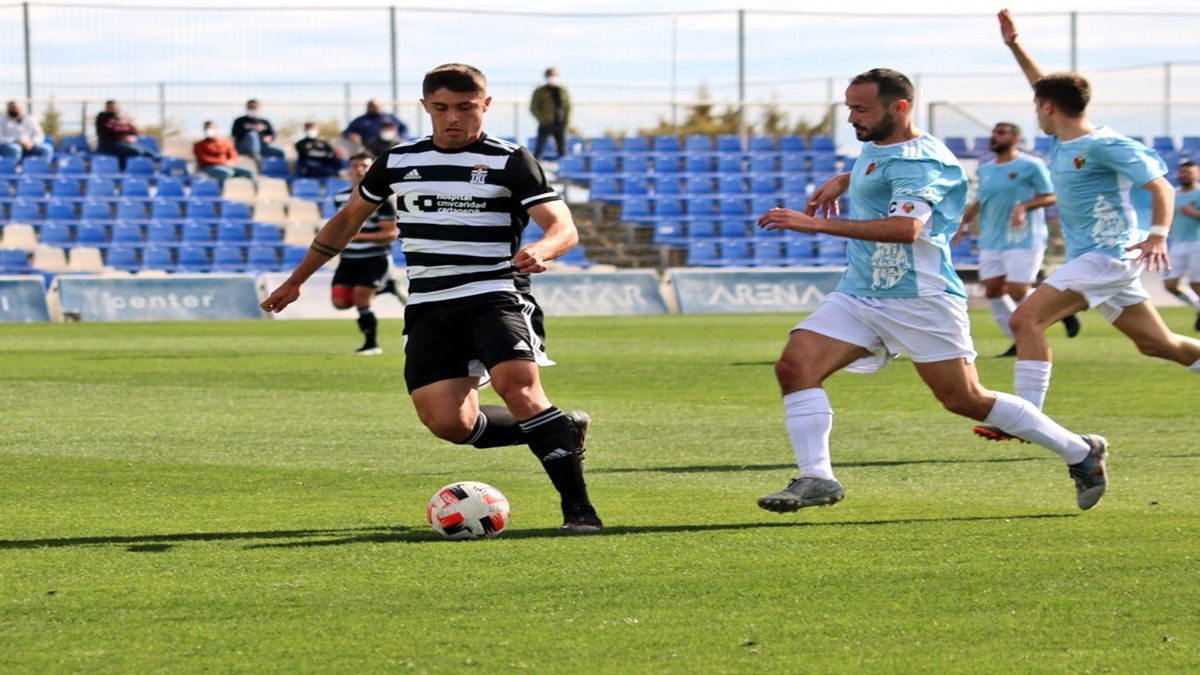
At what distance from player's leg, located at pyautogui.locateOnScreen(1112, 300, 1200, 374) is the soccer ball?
4313 millimetres

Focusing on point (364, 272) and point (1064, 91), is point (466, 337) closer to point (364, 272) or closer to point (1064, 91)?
point (1064, 91)

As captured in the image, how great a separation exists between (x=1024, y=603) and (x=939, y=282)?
211cm

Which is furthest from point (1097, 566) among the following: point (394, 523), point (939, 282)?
point (394, 523)

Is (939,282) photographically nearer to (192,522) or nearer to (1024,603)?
(1024,603)

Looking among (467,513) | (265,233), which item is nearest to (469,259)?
(467,513)

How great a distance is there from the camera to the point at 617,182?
112 feet

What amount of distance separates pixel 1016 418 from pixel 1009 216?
910 cm

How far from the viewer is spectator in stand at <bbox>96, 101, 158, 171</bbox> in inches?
1231

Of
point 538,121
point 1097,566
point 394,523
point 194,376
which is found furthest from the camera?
point 538,121

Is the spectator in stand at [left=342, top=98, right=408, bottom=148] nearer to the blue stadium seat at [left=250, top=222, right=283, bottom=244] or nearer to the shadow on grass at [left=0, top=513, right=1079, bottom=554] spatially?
the blue stadium seat at [left=250, top=222, right=283, bottom=244]

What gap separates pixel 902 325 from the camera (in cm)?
702

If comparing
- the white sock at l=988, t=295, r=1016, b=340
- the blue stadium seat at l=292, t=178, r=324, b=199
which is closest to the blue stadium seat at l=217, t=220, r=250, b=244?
the blue stadium seat at l=292, t=178, r=324, b=199

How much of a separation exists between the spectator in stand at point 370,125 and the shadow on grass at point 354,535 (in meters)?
23.9

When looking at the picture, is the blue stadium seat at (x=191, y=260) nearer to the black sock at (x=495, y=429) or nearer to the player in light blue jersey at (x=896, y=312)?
the black sock at (x=495, y=429)
